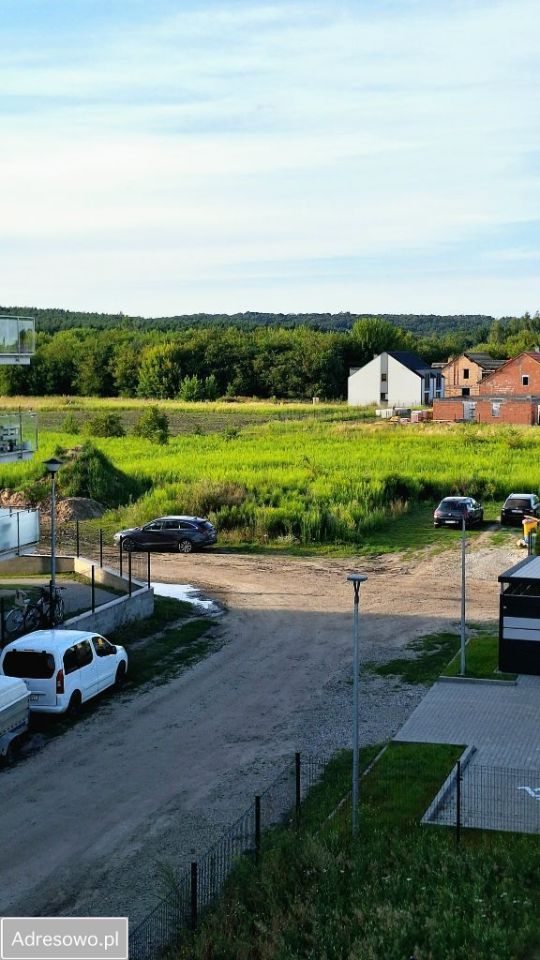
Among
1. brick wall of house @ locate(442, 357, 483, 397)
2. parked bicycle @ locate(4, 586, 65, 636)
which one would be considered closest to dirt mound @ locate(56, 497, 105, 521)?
parked bicycle @ locate(4, 586, 65, 636)

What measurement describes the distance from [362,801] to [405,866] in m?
2.75

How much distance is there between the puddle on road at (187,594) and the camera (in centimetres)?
3009

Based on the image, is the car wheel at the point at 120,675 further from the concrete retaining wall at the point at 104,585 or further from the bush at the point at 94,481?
the bush at the point at 94,481

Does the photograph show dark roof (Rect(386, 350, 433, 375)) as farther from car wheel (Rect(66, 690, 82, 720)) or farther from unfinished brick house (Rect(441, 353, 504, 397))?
car wheel (Rect(66, 690, 82, 720))

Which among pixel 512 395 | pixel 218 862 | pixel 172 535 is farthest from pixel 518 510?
pixel 512 395

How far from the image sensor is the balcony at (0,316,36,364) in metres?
26.3

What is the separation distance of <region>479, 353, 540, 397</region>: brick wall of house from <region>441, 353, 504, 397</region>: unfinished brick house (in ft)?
79.2

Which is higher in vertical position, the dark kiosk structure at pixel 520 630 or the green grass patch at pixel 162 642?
the dark kiosk structure at pixel 520 630

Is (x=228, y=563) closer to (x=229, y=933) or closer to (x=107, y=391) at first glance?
(x=229, y=933)

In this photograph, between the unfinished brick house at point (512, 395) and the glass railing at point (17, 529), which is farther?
the unfinished brick house at point (512, 395)

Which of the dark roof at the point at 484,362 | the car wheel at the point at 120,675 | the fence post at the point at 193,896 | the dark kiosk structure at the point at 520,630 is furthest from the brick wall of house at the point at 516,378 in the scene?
the fence post at the point at 193,896

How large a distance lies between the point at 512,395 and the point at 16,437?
68.4 meters

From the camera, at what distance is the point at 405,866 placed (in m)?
13.3

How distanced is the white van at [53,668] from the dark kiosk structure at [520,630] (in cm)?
840
